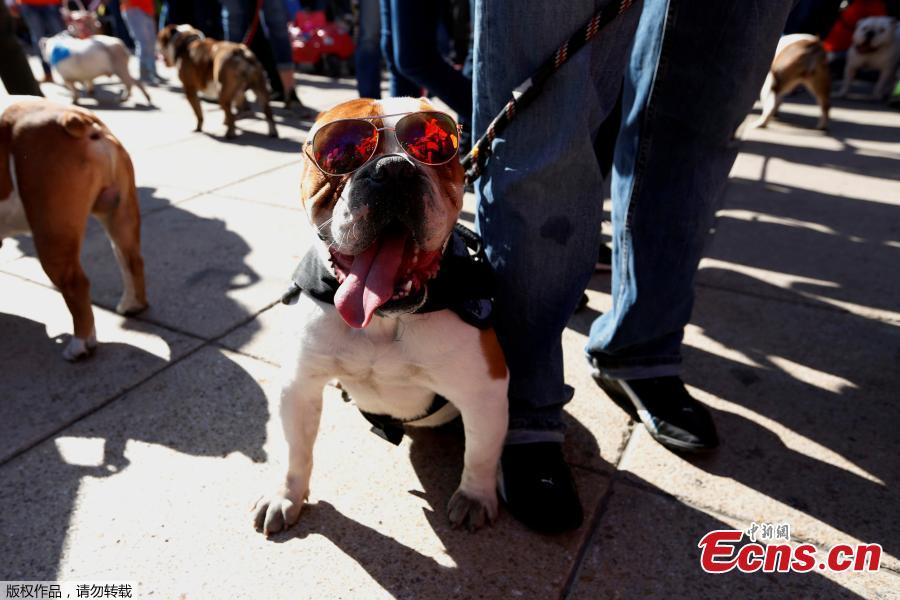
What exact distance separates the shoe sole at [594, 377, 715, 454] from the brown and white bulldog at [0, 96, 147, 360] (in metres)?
2.39

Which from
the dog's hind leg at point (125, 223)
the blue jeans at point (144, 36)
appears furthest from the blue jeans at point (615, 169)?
the blue jeans at point (144, 36)

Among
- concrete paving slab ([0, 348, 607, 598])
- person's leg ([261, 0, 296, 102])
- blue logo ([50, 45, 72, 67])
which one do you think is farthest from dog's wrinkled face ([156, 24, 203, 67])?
concrete paving slab ([0, 348, 607, 598])

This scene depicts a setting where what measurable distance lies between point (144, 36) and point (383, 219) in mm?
10760

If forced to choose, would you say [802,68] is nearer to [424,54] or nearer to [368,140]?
[424,54]

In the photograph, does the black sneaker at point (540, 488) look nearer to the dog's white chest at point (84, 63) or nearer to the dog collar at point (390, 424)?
the dog collar at point (390, 424)

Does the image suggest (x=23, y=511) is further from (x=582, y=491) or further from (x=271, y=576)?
(x=582, y=491)

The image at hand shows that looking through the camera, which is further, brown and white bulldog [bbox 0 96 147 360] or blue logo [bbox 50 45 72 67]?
blue logo [bbox 50 45 72 67]

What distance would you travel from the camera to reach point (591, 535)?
202 cm

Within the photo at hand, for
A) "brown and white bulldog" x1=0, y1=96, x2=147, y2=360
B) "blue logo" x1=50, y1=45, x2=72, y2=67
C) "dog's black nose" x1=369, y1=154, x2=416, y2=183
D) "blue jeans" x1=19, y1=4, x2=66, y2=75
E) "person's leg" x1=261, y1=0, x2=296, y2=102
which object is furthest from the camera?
"blue jeans" x1=19, y1=4, x2=66, y2=75

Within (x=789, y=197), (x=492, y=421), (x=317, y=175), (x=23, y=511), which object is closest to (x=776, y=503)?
(x=492, y=421)

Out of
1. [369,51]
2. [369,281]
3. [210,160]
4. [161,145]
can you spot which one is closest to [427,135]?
[369,281]

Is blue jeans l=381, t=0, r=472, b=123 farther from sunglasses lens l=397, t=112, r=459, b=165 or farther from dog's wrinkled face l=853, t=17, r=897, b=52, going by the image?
dog's wrinkled face l=853, t=17, r=897, b=52

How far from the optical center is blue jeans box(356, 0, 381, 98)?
21.6ft

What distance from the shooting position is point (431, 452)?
7.83 feet
